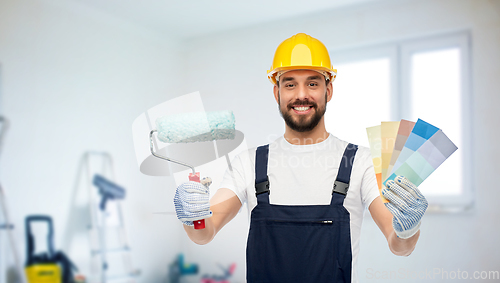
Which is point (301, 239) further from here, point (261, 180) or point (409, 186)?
point (409, 186)

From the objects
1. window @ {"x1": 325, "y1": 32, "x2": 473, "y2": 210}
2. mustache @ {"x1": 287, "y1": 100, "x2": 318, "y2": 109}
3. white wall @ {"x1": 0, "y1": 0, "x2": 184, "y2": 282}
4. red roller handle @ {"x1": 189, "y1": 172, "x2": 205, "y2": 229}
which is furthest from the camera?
window @ {"x1": 325, "y1": 32, "x2": 473, "y2": 210}

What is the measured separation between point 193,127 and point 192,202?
0.64ft

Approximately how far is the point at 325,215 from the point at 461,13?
207cm

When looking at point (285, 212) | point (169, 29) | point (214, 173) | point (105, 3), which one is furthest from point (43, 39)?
point (285, 212)

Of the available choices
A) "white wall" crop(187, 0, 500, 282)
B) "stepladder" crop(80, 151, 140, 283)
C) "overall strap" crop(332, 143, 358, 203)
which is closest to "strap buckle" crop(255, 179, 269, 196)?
"overall strap" crop(332, 143, 358, 203)

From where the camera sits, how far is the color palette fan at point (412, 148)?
0.87m

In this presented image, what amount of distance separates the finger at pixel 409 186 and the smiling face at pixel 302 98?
1.33ft

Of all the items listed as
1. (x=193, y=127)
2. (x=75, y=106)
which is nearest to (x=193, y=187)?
(x=193, y=127)

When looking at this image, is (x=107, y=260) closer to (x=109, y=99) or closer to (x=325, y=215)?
(x=109, y=99)

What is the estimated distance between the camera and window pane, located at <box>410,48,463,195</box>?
2422 mm

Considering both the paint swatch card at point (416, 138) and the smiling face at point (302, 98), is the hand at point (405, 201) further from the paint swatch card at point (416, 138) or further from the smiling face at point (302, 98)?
the smiling face at point (302, 98)

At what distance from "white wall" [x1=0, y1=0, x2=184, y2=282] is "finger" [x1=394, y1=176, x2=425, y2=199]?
156 centimetres

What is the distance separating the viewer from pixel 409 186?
84 cm

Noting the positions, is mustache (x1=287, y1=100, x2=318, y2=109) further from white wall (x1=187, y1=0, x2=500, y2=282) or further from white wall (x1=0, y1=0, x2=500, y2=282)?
white wall (x1=187, y1=0, x2=500, y2=282)
